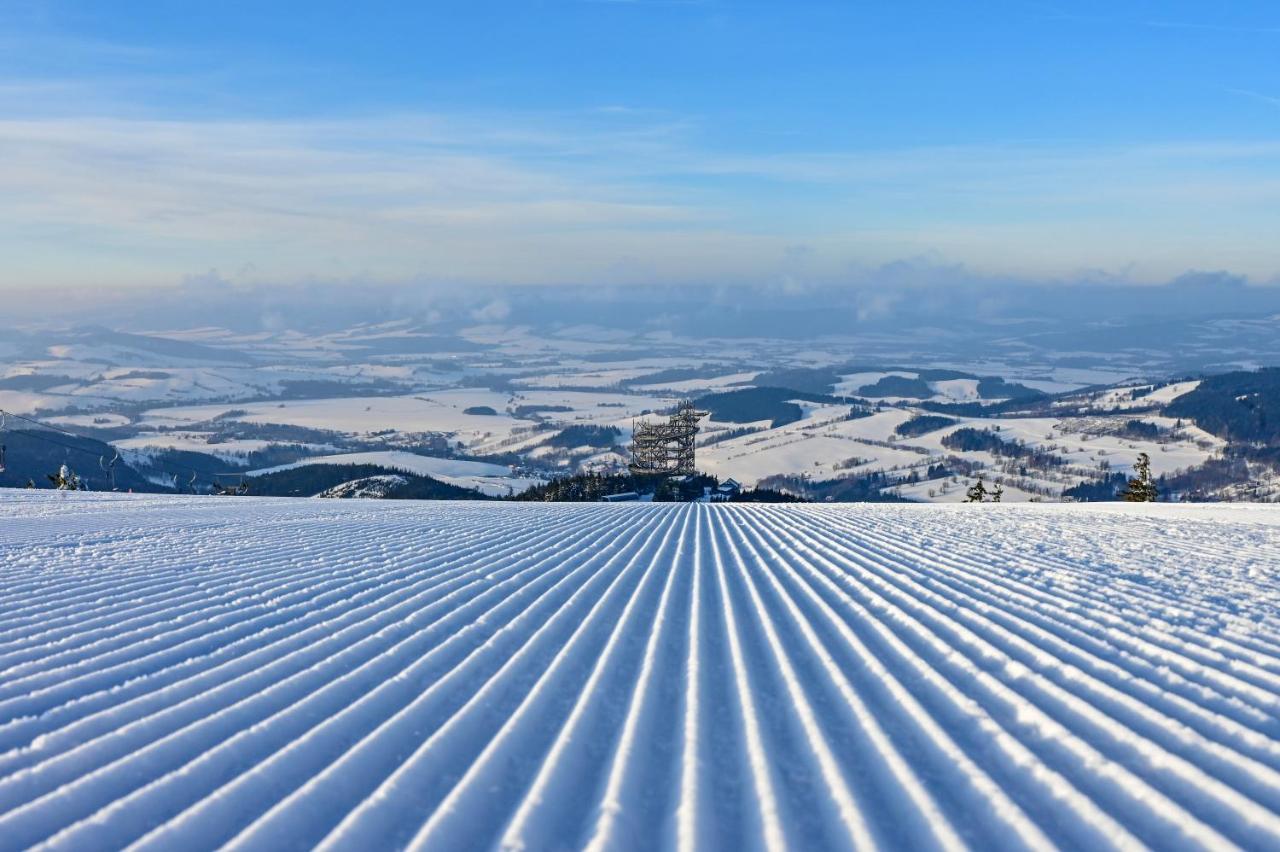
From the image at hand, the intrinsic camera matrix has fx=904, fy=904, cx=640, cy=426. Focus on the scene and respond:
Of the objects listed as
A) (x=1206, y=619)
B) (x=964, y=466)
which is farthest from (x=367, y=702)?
(x=964, y=466)

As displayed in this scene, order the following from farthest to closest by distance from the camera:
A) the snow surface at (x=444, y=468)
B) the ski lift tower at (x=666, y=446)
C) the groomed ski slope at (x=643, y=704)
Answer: the snow surface at (x=444, y=468) → the ski lift tower at (x=666, y=446) → the groomed ski slope at (x=643, y=704)

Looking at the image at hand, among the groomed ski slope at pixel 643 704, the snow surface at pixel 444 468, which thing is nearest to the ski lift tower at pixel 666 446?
the snow surface at pixel 444 468

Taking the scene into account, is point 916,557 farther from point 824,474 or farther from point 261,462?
point 261,462

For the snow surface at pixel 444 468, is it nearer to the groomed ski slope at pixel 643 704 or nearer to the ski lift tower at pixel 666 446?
the ski lift tower at pixel 666 446

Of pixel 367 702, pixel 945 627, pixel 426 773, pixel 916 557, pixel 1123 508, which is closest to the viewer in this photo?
pixel 426 773

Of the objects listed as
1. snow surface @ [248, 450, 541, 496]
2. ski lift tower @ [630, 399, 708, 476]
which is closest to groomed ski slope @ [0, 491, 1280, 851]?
ski lift tower @ [630, 399, 708, 476]

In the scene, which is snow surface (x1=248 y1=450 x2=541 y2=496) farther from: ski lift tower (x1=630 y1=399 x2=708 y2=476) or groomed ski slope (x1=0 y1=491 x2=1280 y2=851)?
groomed ski slope (x1=0 y1=491 x2=1280 y2=851)
